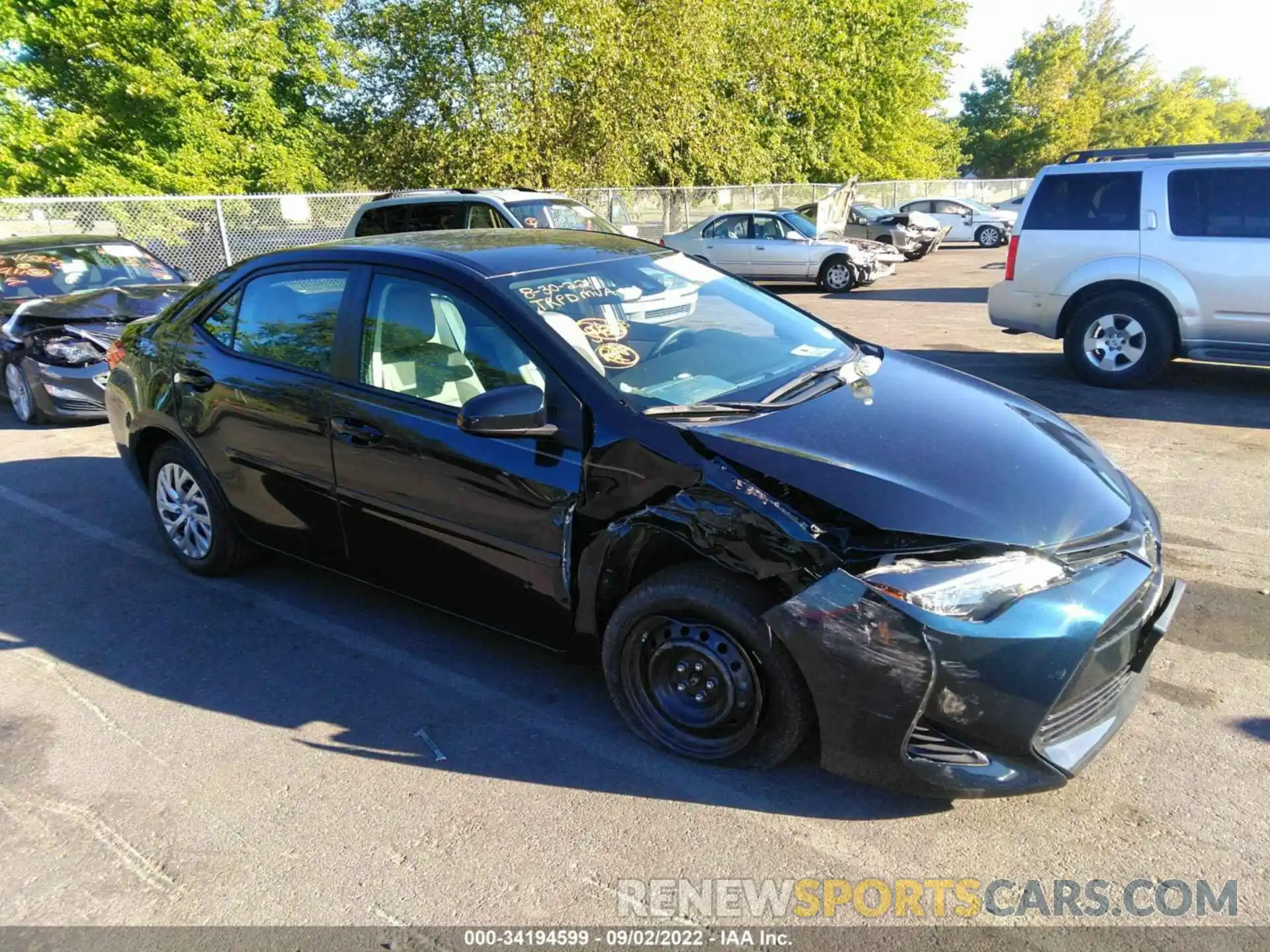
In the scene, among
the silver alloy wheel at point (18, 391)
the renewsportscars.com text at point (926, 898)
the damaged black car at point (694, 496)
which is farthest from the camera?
the silver alloy wheel at point (18, 391)

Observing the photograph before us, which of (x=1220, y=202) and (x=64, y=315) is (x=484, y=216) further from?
(x=1220, y=202)

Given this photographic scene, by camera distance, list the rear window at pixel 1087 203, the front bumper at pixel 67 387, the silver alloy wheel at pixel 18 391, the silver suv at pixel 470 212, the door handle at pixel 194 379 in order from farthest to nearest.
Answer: the silver suv at pixel 470 212 → the silver alloy wheel at pixel 18 391 → the rear window at pixel 1087 203 → the front bumper at pixel 67 387 → the door handle at pixel 194 379

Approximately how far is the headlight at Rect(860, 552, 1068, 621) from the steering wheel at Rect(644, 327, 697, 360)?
1306mm

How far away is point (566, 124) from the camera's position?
1889 cm

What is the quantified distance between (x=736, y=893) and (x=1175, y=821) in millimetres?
1355

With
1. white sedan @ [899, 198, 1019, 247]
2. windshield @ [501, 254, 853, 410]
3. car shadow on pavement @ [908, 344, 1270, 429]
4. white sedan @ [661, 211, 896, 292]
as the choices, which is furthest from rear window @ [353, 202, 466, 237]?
white sedan @ [899, 198, 1019, 247]

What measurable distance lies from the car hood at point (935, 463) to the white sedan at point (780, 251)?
13.6 meters

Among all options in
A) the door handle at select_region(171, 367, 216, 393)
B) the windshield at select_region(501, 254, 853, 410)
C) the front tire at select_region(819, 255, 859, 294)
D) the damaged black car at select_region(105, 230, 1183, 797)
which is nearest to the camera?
the damaged black car at select_region(105, 230, 1183, 797)

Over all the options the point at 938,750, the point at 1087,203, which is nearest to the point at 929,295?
the point at 1087,203

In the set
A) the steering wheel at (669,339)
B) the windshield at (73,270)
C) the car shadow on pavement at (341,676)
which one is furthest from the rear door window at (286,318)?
the windshield at (73,270)

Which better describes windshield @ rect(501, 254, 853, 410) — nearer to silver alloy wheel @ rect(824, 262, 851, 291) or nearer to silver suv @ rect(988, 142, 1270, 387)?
silver suv @ rect(988, 142, 1270, 387)

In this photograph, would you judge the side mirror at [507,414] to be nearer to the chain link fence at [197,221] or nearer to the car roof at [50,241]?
the car roof at [50,241]

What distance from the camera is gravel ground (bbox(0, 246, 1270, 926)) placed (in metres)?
2.51

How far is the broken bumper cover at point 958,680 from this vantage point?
2416 millimetres
